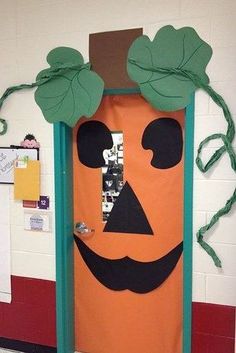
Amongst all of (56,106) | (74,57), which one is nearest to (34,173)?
(56,106)

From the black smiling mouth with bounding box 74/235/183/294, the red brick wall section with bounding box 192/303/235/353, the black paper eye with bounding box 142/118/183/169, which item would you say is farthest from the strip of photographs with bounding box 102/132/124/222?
the red brick wall section with bounding box 192/303/235/353

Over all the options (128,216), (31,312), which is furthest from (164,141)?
(31,312)

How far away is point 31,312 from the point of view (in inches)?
86.4

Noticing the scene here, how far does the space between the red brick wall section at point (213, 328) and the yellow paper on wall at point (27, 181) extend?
4.02 feet

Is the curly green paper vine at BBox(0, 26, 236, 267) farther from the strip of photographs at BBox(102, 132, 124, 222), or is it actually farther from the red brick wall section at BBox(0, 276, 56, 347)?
the red brick wall section at BBox(0, 276, 56, 347)

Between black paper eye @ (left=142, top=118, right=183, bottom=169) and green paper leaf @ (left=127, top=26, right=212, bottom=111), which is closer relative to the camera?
green paper leaf @ (left=127, top=26, right=212, bottom=111)

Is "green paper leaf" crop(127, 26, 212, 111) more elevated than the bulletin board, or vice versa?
"green paper leaf" crop(127, 26, 212, 111)

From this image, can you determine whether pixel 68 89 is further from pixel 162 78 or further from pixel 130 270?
pixel 130 270

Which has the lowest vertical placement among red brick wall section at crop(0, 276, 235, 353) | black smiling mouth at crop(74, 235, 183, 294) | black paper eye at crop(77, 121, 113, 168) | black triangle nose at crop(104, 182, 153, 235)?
red brick wall section at crop(0, 276, 235, 353)

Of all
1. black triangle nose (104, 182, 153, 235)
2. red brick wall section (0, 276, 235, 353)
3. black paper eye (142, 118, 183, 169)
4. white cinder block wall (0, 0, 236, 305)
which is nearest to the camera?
white cinder block wall (0, 0, 236, 305)

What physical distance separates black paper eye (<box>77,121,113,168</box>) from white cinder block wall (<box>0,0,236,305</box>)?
20cm

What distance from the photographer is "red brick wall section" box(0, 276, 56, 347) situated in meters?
2.15

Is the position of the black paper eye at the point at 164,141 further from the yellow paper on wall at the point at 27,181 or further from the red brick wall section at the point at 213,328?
the red brick wall section at the point at 213,328

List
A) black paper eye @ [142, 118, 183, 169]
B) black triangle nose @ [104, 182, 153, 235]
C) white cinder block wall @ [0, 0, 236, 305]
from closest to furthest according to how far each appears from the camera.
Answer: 1. white cinder block wall @ [0, 0, 236, 305]
2. black paper eye @ [142, 118, 183, 169]
3. black triangle nose @ [104, 182, 153, 235]
